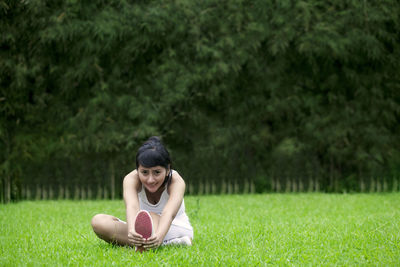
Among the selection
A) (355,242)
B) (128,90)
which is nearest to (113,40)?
(128,90)

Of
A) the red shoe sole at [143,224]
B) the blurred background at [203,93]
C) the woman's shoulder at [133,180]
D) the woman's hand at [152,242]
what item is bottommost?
the woman's hand at [152,242]

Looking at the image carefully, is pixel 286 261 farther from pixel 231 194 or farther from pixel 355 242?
pixel 231 194

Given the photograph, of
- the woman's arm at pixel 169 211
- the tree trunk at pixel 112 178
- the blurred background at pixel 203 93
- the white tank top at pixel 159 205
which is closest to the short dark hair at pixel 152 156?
the woman's arm at pixel 169 211

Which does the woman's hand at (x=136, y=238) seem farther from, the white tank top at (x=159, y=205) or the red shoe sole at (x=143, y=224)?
the white tank top at (x=159, y=205)

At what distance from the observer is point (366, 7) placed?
30.4ft

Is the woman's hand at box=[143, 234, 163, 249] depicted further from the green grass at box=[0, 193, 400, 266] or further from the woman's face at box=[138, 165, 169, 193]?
the woman's face at box=[138, 165, 169, 193]

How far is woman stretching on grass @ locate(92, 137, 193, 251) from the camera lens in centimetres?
322

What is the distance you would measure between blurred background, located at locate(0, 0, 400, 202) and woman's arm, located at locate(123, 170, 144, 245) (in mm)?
5345

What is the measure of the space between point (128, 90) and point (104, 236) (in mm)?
6180

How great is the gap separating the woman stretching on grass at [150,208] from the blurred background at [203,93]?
5.29 metres

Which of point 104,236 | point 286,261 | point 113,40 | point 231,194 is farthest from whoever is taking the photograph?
point 231,194

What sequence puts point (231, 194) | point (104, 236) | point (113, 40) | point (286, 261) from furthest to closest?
1. point (231, 194)
2. point (113, 40)
3. point (104, 236)
4. point (286, 261)

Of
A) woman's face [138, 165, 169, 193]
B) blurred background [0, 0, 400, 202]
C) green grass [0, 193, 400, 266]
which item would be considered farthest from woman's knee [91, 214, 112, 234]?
blurred background [0, 0, 400, 202]

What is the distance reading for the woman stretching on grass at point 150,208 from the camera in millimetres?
3221
